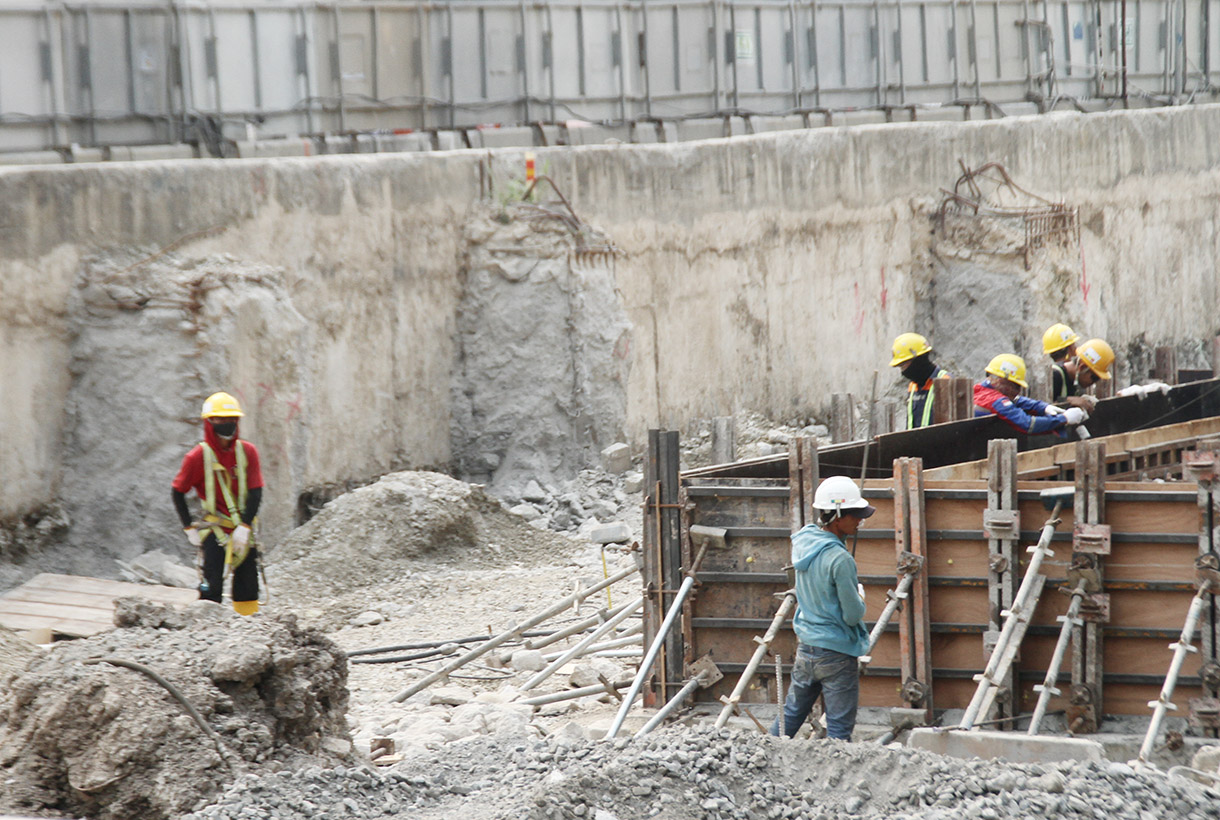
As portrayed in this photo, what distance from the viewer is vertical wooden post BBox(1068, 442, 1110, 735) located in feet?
22.2

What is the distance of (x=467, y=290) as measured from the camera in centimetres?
1379

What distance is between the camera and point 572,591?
1097 centimetres

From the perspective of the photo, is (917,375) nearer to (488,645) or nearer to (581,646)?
(581,646)

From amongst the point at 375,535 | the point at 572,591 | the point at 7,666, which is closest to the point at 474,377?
the point at 375,535

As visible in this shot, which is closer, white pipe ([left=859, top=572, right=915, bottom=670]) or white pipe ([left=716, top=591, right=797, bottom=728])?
white pipe ([left=859, top=572, right=915, bottom=670])

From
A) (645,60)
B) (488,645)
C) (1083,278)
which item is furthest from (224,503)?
(1083,278)

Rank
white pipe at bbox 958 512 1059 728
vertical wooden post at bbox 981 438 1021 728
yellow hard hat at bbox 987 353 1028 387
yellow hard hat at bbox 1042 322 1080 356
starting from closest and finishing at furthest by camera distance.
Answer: white pipe at bbox 958 512 1059 728, vertical wooden post at bbox 981 438 1021 728, yellow hard hat at bbox 987 353 1028 387, yellow hard hat at bbox 1042 322 1080 356

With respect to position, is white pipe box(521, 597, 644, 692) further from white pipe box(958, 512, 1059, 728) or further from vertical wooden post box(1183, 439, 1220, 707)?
vertical wooden post box(1183, 439, 1220, 707)

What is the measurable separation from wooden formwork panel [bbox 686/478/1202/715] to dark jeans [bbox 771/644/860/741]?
61cm

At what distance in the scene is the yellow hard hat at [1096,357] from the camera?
12094 mm

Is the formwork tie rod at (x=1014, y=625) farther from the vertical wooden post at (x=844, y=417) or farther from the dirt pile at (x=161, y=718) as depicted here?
the vertical wooden post at (x=844, y=417)

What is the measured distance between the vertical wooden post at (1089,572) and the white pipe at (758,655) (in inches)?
52.0

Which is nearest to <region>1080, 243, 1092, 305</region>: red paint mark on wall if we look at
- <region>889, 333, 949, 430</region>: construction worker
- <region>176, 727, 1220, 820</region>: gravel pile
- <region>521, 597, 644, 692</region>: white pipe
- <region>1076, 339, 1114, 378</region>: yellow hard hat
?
<region>1076, 339, 1114, 378</region>: yellow hard hat

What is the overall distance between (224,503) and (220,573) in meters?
0.46
